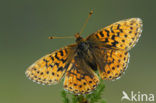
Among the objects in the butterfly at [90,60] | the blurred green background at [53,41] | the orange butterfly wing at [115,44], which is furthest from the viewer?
the blurred green background at [53,41]

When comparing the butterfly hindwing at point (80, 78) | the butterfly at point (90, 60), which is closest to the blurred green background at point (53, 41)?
the butterfly at point (90, 60)

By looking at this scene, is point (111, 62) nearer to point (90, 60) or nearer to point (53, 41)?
point (90, 60)

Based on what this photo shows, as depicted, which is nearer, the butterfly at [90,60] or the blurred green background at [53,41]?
the butterfly at [90,60]

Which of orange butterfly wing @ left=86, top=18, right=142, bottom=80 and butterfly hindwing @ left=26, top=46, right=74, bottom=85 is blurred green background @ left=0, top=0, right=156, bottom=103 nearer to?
orange butterfly wing @ left=86, top=18, right=142, bottom=80

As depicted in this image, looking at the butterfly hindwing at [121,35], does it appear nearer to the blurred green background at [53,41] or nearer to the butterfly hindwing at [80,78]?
the butterfly hindwing at [80,78]

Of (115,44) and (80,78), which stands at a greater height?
(115,44)

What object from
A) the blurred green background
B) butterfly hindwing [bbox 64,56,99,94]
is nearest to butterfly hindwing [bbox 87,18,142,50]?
butterfly hindwing [bbox 64,56,99,94]

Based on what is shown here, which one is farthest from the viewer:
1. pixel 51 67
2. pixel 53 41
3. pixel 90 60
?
pixel 53 41

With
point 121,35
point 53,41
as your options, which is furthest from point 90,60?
point 53,41

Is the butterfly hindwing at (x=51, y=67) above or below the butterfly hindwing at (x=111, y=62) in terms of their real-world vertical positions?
above
